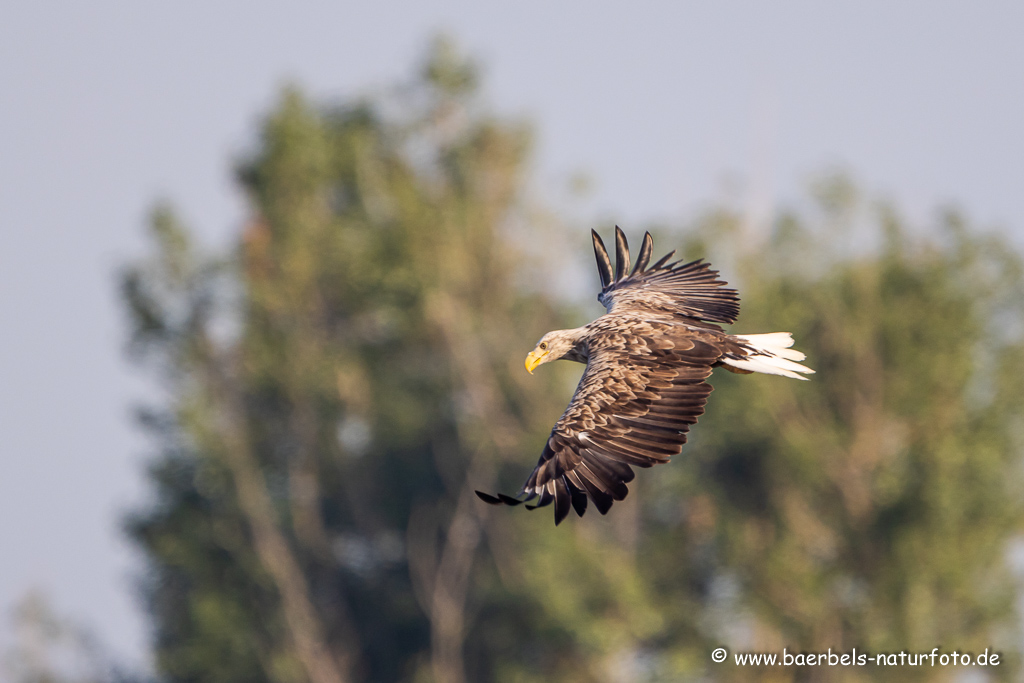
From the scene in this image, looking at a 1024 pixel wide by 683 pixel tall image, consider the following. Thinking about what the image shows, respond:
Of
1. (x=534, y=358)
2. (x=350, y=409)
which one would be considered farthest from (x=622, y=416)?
(x=350, y=409)

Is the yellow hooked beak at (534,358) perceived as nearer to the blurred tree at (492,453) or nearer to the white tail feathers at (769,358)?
the white tail feathers at (769,358)

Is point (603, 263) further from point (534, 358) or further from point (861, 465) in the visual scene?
point (861, 465)

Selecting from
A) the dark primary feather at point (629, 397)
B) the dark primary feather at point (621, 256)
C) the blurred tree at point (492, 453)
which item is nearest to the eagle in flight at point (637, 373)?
the dark primary feather at point (629, 397)

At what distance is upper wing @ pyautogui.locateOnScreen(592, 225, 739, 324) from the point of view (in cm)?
1243

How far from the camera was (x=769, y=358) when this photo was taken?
459 inches

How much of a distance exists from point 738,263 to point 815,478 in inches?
203

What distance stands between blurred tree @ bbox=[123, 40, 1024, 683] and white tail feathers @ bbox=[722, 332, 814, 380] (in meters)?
17.3

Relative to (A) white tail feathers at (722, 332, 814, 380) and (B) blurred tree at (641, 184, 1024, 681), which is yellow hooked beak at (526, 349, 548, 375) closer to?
(A) white tail feathers at (722, 332, 814, 380)

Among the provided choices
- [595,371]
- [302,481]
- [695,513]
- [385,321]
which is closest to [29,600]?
[302,481]

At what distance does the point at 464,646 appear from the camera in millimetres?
32938

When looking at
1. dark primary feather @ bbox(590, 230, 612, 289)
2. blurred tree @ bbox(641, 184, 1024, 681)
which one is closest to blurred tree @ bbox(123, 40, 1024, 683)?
blurred tree @ bbox(641, 184, 1024, 681)

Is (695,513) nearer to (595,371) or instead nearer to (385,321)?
(385,321)

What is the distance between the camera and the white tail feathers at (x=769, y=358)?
1140 cm

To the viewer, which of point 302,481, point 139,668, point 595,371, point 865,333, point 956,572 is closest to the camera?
point 595,371
